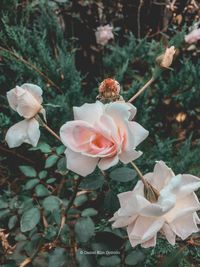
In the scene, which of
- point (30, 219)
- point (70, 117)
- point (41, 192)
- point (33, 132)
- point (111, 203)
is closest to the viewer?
point (33, 132)

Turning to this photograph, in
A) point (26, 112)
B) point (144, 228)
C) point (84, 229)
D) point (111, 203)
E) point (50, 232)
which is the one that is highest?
point (26, 112)

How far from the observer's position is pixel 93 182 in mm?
831

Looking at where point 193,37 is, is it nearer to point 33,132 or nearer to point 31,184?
point 31,184

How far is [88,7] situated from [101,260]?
1.64m

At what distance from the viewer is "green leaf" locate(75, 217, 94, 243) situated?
94 cm

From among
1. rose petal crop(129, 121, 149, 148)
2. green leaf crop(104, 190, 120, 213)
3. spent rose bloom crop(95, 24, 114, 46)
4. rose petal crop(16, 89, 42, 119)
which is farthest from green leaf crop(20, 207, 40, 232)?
spent rose bloom crop(95, 24, 114, 46)

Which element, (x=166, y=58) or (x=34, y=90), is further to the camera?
(x=166, y=58)

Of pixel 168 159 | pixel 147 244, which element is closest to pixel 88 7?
pixel 168 159

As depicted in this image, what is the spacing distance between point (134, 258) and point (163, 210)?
34 cm

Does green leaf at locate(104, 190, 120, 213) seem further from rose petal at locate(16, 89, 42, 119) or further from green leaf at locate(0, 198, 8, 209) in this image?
green leaf at locate(0, 198, 8, 209)

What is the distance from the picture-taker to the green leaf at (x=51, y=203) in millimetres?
1020

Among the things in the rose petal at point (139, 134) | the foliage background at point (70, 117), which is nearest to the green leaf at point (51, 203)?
the foliage background at point (70, 117)

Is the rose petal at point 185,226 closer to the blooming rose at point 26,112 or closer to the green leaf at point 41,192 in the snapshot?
the blooming rose at point 26,112

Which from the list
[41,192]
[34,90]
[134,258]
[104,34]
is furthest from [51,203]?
[104,34]
